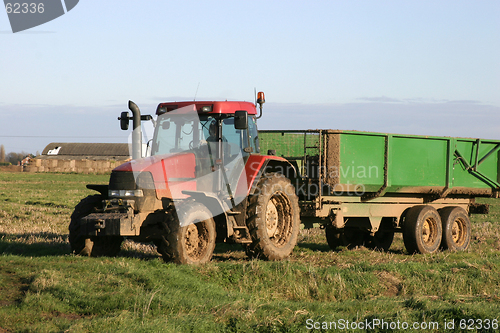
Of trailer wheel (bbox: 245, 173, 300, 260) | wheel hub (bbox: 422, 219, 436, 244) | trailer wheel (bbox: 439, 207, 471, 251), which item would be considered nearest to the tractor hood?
trailer wheel (bbox: 245, 173, 300, 260)

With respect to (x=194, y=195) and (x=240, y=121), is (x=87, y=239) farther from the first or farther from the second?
(x=240, y=121)

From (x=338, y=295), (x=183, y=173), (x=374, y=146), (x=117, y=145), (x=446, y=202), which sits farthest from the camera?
(x=117, y=145)

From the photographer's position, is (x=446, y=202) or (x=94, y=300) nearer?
(x=94, y=300)

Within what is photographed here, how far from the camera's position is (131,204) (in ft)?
29.9

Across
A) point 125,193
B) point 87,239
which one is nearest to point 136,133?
point 125,193

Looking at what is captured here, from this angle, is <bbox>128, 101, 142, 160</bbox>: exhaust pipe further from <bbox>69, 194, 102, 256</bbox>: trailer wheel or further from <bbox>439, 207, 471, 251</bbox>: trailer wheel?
<bbox>439, 207, 471, 251</bbox>: trailer wheel

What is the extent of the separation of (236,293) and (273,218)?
296cm

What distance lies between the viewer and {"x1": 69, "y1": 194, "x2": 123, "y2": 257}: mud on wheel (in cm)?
970

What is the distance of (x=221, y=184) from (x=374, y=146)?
12.9 feet

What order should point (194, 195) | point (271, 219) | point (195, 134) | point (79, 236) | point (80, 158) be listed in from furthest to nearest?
point (80, 158) → point (271, 219) → point (195, 134) → point (79, 236) → point (194, 195)

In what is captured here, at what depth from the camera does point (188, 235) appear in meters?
9.35

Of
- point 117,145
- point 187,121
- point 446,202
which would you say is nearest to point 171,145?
point 187,121

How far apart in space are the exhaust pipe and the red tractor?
0.06 feet

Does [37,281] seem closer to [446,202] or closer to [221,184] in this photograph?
[221,184]
